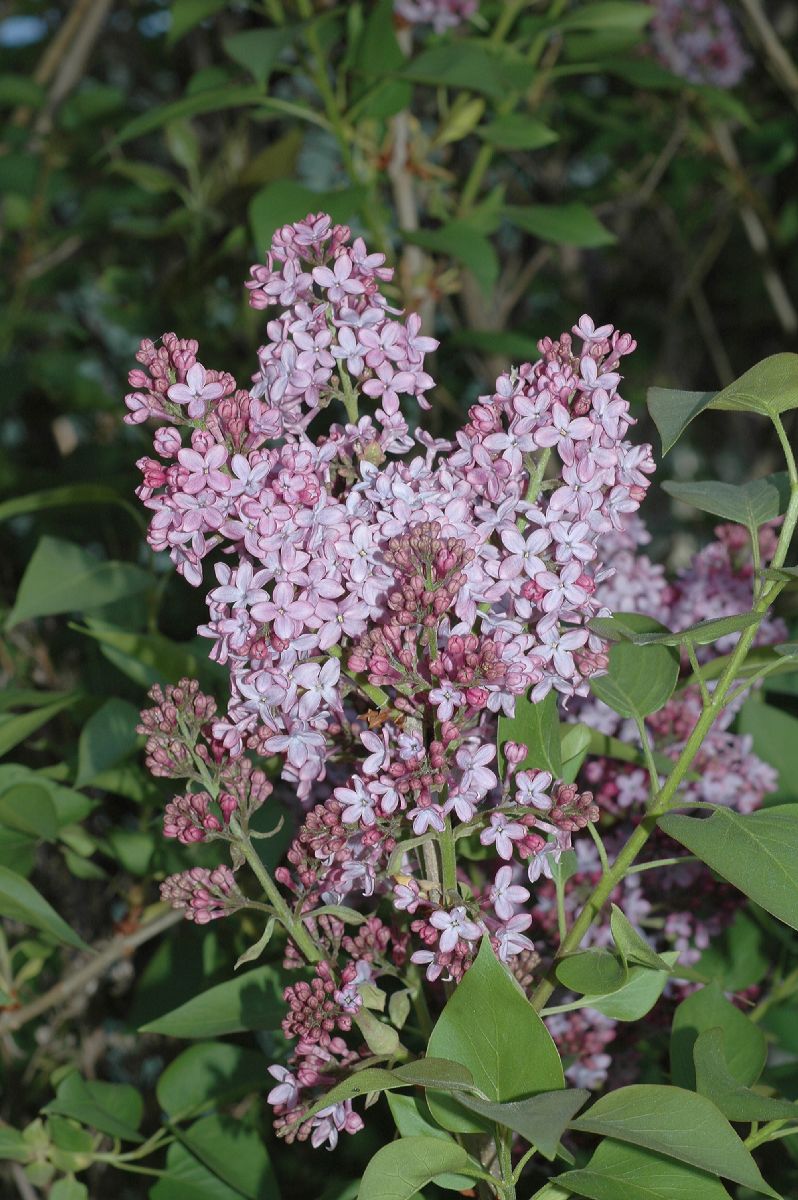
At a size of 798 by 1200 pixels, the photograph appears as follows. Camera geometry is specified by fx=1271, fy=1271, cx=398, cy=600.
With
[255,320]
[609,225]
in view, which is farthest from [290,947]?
[609,225]

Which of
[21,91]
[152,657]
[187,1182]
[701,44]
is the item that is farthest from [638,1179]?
[701,44]

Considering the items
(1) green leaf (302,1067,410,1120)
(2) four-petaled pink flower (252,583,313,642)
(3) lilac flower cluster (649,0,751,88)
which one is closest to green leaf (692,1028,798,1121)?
(1) green leaf (302,1067,410,1120)

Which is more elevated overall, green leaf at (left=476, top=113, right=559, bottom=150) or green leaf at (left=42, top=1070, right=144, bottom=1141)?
green leaf at (left=476, top=113, right=559, bottom=150)

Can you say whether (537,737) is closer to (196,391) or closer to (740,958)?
(196,391)

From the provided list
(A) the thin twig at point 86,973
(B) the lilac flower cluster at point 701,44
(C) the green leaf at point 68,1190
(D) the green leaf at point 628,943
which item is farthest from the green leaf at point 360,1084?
(B) the lilac flower cluster at point 701,44

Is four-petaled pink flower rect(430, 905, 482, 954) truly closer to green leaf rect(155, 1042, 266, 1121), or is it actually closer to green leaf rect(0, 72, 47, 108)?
green leaf rect(155, 1042, 266, 1121)

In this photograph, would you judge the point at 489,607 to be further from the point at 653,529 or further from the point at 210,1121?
A: the point at 653,529

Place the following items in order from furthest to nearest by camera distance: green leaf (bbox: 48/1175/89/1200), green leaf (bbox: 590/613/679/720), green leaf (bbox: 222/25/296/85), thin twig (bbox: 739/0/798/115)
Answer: thin twig (bbox: 739/0/798/115), green leaf (bbox: 222/25/296/85), green leaf (bbox: 48/1175/89/1200), green leaf (bbox: 590/613/679/720)
